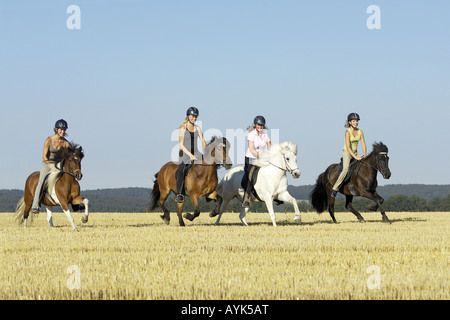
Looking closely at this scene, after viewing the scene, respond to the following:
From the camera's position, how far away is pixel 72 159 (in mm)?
14836

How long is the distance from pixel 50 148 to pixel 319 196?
26.2 feet

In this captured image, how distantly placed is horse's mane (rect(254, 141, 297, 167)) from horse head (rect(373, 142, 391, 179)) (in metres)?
2.77

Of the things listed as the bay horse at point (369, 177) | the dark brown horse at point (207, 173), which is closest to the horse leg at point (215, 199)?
the dark brown horse at point (207, 173)

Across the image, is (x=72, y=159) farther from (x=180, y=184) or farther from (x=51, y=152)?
(x=180, y=184)

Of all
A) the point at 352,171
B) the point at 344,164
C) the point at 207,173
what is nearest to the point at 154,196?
the point at 207,173

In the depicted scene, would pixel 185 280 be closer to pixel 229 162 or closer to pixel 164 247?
pixel 164 247

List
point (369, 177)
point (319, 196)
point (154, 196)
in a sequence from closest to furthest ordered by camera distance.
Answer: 1. point (369, 177)
2. point (154, 196)
3. point (319, 196)

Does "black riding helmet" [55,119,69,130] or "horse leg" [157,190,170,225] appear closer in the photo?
"black riding helmet" [55,119,69,130]

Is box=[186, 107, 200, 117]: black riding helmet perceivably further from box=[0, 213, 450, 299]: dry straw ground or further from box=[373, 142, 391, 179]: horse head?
box=[373, 142, 391, 179]: horse head

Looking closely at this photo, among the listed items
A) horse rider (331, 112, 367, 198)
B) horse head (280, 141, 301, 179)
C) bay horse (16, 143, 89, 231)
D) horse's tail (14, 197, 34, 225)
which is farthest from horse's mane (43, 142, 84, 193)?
horse rider (331, 112, 367, 198)

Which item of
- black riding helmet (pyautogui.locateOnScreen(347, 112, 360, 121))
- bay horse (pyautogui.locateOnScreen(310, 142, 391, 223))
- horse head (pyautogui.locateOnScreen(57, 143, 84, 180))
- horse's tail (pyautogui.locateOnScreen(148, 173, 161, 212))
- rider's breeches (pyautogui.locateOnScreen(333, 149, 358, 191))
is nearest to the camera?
horse head (pyautogui.locateOnScreen(57, 143, 84, 180))

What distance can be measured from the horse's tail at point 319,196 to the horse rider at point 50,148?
7.50 m

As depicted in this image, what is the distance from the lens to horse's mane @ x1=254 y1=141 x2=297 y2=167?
15.1 meters

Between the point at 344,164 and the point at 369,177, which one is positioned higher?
the point at 344,164
